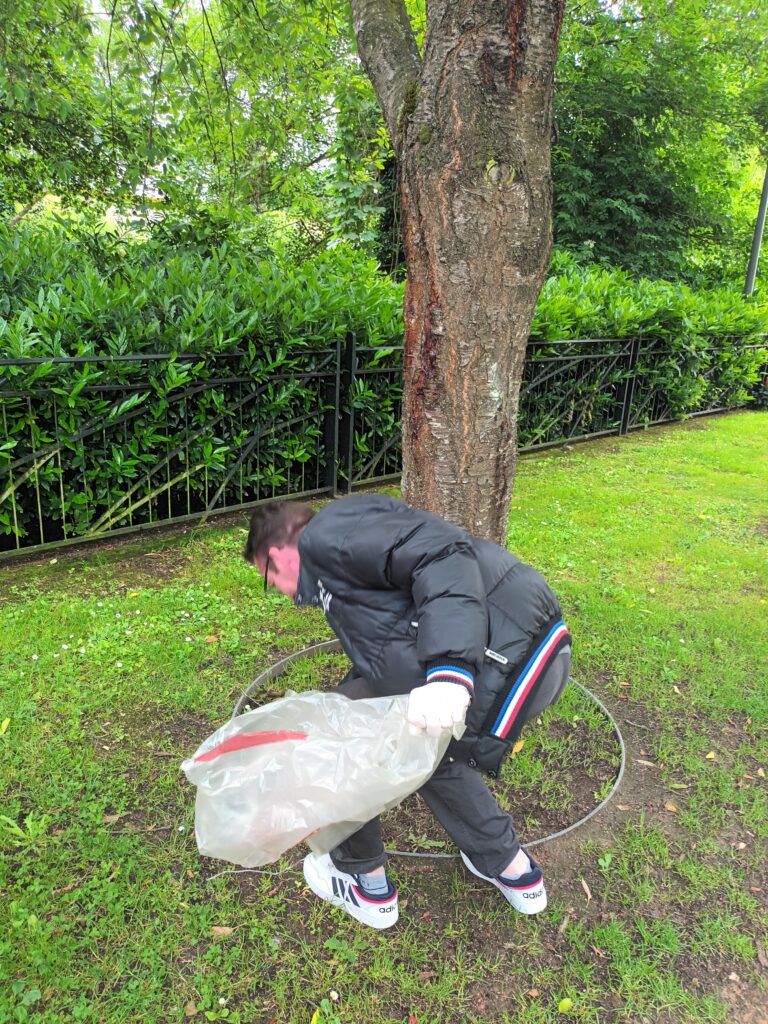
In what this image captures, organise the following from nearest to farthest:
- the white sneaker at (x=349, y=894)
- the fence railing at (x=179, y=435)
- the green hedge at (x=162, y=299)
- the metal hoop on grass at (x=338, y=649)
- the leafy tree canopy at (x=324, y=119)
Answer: the white sneaker at (x=349, y=894), the metal hoop on grass at (x=338, y=649), the fence railing at (x=179, y=435), the green hedge at (x=162, y=299), the leafy tree canopy at (x=324, y=119)

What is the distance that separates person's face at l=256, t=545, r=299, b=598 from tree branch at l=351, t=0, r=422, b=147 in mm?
1953

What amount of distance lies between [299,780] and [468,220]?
199 cm

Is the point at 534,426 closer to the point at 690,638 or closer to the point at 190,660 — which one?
the point at 690,638

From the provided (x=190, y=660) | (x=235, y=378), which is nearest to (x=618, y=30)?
(x=235, y=378)

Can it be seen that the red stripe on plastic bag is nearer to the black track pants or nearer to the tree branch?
the black track pants

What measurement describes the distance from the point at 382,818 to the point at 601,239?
580 inches

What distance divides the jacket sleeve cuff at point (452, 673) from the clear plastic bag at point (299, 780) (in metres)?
0.18

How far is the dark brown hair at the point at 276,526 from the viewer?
191 cm

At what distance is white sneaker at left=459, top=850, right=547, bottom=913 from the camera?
2068 millimetres

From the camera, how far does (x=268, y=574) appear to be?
1989 millimetres

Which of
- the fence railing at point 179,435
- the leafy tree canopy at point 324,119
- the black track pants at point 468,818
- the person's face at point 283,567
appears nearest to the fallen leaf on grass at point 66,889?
the black track pants at point 468,818

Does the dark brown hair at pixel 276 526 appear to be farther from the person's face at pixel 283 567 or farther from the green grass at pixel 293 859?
the green grass at pixel 293 859

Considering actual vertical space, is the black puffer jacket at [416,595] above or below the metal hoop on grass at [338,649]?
above

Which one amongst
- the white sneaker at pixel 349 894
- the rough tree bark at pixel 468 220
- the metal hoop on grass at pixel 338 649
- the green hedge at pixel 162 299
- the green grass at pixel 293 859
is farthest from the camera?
the green hedge at pixel 162 299
